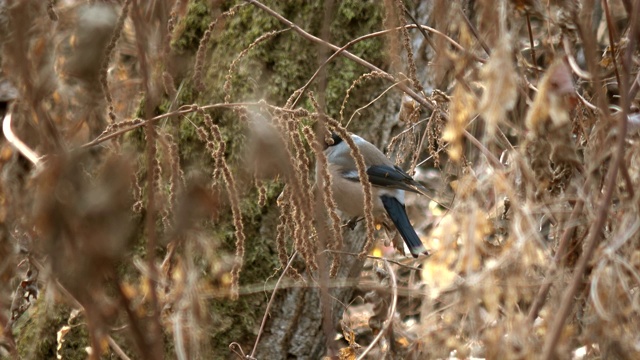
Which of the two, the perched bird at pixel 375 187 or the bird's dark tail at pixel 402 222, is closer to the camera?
the bird's dark tail at pixel 402 222

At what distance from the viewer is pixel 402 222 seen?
396 centimetres

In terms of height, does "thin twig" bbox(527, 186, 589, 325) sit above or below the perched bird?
above

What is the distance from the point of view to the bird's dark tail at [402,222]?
3492mm

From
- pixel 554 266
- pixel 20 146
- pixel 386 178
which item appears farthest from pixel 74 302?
pixel 386 178

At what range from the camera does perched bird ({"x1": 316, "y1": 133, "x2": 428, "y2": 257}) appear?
12.3ft

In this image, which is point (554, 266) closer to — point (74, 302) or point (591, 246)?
point (591, 246)

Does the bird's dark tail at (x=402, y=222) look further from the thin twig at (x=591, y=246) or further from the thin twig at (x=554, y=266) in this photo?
the thin twig at (x=591, y=246)

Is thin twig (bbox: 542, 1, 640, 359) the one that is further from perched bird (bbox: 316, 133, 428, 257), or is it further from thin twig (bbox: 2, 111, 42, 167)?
perched bird (bbox: 316, 133, 428, 257)


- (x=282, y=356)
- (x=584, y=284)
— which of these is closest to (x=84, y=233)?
(x=584, y=284)

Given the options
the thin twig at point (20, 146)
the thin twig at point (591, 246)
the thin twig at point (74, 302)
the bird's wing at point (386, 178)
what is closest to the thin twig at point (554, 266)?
the thin twig at point (591, 246)

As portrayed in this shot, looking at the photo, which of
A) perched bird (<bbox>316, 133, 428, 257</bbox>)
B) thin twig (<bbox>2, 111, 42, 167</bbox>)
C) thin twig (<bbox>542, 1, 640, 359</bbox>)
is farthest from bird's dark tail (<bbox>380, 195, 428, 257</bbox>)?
thin twig (<bbox>542, 1, 640, 359</bbox>)

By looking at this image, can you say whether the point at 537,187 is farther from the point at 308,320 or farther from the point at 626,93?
the point at 308,320

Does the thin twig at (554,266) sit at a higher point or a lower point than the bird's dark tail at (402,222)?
higher

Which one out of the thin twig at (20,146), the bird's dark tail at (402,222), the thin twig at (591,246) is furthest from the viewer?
the bird's dark tail at (402,222)
